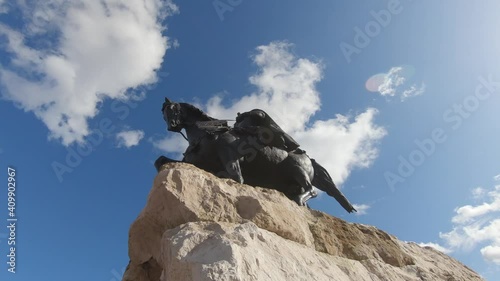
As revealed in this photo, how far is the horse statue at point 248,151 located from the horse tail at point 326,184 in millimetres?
14

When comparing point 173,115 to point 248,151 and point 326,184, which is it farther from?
point 326,184

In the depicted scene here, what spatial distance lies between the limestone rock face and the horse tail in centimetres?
215

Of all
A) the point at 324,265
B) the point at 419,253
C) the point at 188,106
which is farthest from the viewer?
the point at 188,106

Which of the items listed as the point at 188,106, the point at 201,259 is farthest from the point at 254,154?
the point at 201,259

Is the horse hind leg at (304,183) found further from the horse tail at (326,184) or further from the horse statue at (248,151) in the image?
the horse tail at (326,184)

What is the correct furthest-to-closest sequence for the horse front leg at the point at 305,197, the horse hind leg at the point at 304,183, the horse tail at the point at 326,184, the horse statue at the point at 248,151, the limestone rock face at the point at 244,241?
the horse tail at the point at 326,184 < the horse hind leg at the point at 304,183 < the horse front leg at the point at 305,197 < the horse statue at the point at 248,151 < the limestone rock face at the point at 244,241

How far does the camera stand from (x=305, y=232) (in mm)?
3062

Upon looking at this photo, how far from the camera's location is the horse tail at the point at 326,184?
19.0 ft

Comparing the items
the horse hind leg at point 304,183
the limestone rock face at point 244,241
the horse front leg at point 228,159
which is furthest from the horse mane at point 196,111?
the limestone rock face at point 244,241

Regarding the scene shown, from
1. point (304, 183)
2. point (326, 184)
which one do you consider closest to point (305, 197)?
point (304, 183)

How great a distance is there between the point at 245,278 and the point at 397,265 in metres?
1.60

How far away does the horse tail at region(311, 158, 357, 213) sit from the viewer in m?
5.79

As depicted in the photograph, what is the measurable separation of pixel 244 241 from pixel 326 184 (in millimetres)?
3661

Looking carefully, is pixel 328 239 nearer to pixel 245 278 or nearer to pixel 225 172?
pixel 245 278
